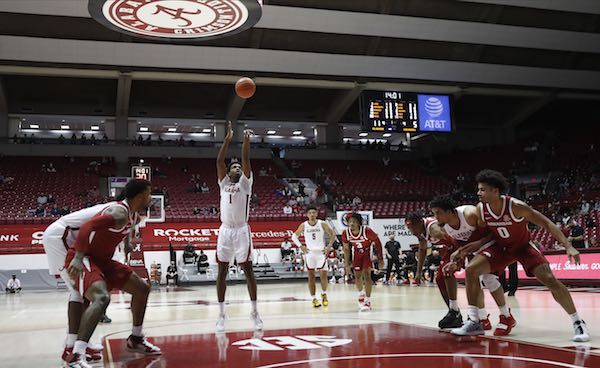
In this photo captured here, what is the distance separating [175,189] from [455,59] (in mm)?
15842

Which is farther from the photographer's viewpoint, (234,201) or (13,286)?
(13,286)

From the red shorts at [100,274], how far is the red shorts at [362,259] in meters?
5.15

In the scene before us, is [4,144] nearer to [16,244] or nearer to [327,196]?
[16,244]

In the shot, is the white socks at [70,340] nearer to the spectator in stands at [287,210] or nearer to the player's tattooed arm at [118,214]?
the player's tattooed arm at [118,214]

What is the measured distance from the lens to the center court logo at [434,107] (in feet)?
75.8

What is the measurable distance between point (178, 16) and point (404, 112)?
11035 millimetres

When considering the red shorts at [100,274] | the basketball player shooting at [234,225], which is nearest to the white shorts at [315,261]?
the basketball player shooting at [234,225]

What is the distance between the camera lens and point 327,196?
29031mm

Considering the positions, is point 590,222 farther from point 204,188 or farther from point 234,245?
point 204,188

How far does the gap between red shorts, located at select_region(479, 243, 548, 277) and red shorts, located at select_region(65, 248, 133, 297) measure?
138 inches

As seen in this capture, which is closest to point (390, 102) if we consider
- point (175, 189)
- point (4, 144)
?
point (175, 189)

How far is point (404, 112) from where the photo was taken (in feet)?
73.8

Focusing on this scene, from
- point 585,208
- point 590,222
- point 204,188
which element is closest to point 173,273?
point 204,188

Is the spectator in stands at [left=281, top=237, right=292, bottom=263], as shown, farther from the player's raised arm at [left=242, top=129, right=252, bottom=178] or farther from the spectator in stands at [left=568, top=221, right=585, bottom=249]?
the player's raised arm at [left=242, top=129, right=252, bottom=178]
